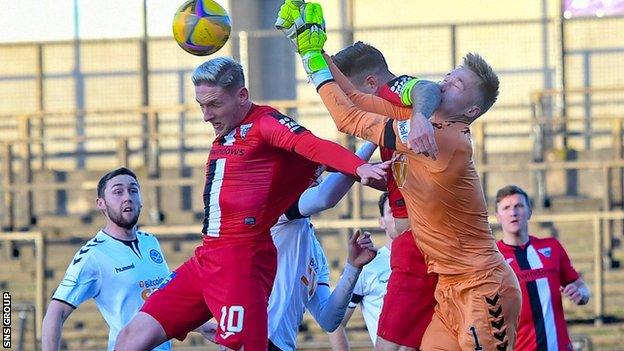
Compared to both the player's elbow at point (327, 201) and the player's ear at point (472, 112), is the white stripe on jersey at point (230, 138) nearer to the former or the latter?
the player's elbow at point (327, 201)

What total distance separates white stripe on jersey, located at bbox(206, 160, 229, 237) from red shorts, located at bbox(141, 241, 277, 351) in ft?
0.31

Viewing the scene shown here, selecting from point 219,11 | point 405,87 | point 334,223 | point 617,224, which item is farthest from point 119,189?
point 617,224

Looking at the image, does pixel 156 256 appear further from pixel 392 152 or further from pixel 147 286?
pixel 392 152

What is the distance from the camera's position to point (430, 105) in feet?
19.7

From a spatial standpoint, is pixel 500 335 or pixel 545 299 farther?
pixel 545 299

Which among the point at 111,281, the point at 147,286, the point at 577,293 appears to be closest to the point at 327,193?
the point at 147,286

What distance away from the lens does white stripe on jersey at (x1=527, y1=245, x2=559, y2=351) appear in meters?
8.82

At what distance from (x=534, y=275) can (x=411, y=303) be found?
8.30 ft

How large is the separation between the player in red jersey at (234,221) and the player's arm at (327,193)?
204mm

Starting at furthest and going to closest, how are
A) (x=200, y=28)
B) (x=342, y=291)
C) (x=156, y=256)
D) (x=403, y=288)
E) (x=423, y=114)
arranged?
(x=156, y=256) < (x=342, y=291) < (x=200, y=28) < (x=403, y=288) < (x=423, y=114)

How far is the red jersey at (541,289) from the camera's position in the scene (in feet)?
29.0

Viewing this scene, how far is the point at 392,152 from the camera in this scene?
21.7ft

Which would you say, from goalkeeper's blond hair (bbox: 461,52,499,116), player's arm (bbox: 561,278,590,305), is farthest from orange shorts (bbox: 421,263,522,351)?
player's arm (bbox: 561,278,590,305)

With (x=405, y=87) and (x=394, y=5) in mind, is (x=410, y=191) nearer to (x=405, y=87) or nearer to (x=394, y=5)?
(x=405, y=87)
